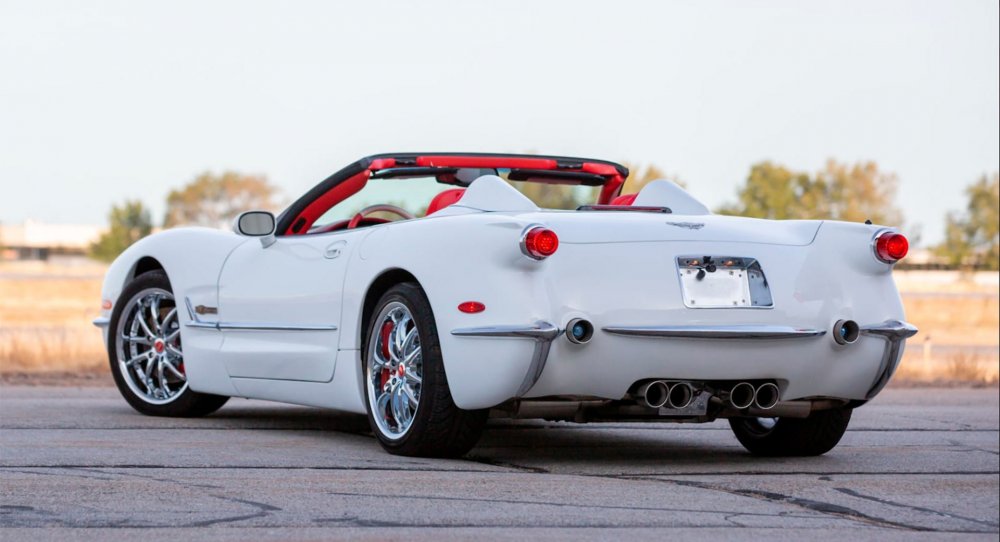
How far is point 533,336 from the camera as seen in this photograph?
244 inches

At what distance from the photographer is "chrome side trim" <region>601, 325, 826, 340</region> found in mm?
6297

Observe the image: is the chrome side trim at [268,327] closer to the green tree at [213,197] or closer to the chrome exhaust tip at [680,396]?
the chrome exhaust tip at [680,396]

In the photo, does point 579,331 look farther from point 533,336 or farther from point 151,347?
point 151,347

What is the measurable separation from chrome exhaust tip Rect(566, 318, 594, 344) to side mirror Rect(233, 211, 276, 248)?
239 centimetres

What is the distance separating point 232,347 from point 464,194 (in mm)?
1757

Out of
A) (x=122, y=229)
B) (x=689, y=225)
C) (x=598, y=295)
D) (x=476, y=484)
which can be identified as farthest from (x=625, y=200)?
(x=122, y=229)

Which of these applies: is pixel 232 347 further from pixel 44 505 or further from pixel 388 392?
pixel 44 505

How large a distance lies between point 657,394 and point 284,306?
218 centimetres

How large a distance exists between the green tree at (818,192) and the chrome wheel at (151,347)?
8083cm

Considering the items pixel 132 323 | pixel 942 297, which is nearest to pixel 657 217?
pixel 132 323

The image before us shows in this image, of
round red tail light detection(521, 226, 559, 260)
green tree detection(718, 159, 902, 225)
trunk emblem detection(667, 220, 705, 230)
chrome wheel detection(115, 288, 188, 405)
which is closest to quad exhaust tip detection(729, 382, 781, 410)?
trunk emblem detection(667, 220, 705, 230)

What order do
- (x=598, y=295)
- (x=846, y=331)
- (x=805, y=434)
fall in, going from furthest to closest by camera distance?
1. (x=805, y=434)
2. (x=846, y=331)
3. (x=598, y=295)

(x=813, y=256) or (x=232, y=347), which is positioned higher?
(x=813, y=256)

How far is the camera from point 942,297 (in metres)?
49.5
